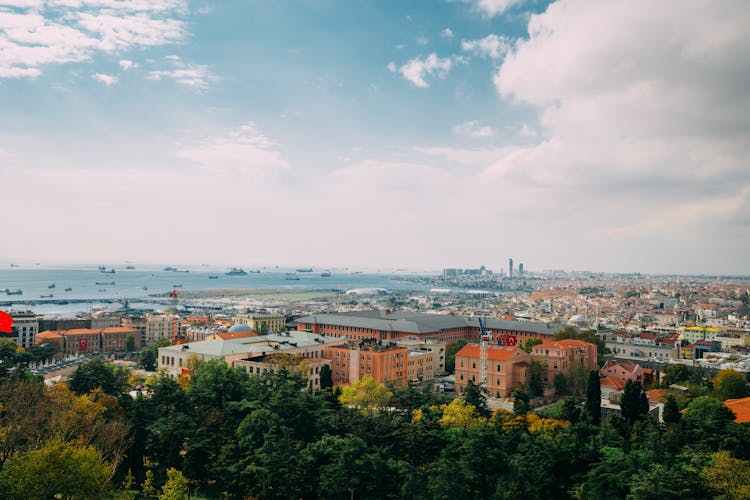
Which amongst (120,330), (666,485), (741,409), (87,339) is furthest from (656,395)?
(120,330)

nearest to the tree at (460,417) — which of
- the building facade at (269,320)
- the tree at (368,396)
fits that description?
the tree at (368,396)

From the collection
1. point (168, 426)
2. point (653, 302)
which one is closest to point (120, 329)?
point (168, 426)

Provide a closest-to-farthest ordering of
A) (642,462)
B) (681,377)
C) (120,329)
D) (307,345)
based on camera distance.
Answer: (642,462), (681,377), (307,345), (120,329)

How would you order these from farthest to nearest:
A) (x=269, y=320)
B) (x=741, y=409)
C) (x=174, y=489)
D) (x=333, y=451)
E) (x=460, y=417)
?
(x=269, y=320), (x=741, y=409), (x=460, y=417), (x=333, y=451), (x=174, y=489)

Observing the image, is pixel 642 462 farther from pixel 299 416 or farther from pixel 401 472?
pixel 299 416

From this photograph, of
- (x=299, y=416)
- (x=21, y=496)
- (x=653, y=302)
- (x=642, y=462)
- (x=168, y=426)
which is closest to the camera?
(x=21, y=496)

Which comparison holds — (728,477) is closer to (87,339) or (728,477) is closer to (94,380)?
(94,380)

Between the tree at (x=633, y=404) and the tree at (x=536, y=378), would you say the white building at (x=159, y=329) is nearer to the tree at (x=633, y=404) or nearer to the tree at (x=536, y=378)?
the tree at (x=536, y=378)

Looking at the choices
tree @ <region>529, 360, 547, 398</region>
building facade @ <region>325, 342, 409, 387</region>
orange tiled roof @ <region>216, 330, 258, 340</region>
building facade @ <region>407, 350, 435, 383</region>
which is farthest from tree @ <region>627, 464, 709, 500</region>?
orange tiled roof @ <region>216, 330, 258, 340</region>
